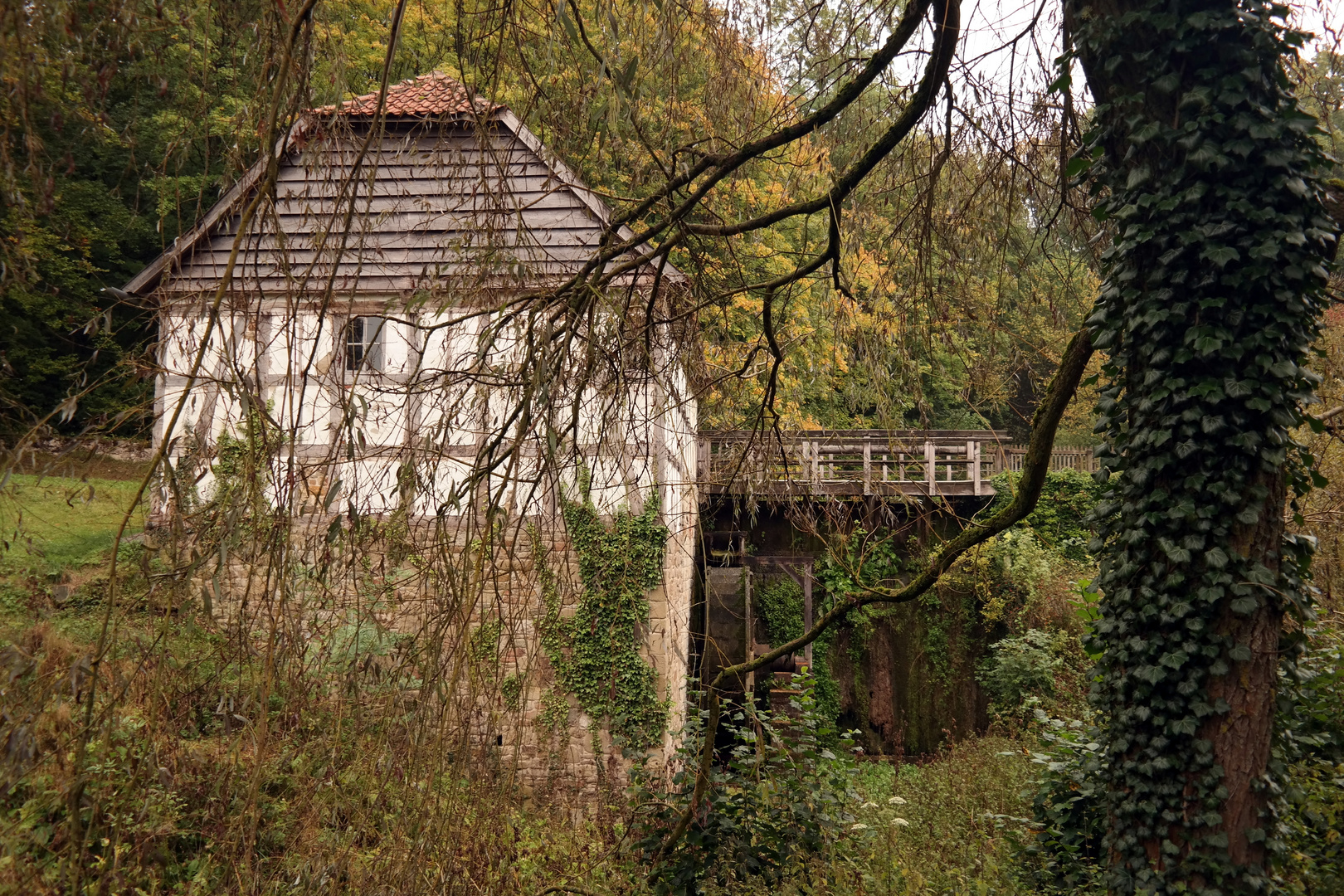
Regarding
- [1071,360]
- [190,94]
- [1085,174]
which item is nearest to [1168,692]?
[1071,360]

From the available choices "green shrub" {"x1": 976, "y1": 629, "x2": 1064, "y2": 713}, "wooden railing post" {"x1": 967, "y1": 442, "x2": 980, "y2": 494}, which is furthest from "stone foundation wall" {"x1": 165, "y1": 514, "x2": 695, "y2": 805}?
"wooden railing post" {"x1": 967, "y1": 442, "x2": 980, "y2": 494}

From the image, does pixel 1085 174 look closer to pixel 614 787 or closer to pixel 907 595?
pixel 907 595

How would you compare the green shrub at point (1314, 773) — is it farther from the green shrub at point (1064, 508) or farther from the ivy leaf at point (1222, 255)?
the green shrub at point (1064, 508)

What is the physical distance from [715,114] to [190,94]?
195 centimetres

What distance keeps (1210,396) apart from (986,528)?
3.24ft

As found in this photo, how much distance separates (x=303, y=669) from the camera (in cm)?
229

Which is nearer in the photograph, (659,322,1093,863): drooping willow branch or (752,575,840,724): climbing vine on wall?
(659,322,1093,863): drooping willow branch

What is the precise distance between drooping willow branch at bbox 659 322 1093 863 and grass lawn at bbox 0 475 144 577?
2.30 m

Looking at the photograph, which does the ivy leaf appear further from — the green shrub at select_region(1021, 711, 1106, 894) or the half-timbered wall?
the green shrub at select_region(1021, 711, 1106, 894)

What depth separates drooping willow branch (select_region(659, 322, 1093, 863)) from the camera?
144 inches

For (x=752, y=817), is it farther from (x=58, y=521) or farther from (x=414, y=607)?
(x=58, y=521)

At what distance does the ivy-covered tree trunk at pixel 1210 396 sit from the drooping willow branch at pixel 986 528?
0.35m

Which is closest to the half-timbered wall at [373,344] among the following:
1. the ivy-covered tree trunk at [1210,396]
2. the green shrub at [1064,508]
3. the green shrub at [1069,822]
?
the ivy-covered tree trunk at [1210,396]

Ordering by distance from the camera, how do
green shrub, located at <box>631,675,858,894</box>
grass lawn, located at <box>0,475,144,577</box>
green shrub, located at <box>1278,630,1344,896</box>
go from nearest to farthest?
grass lawn, located at <box>0,475,144,577</box>
green shrub, located at <box>1278,630,1344,896</box>
green shrub, located at <box>631,675,858,894</box>
